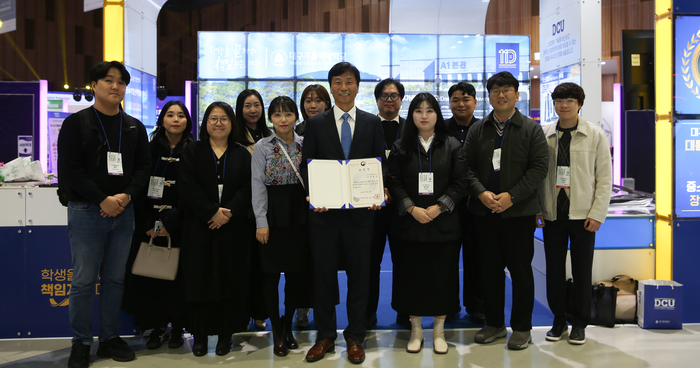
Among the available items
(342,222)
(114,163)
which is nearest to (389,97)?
(342,222)

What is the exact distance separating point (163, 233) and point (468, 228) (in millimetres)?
2182

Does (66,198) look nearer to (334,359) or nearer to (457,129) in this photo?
(334,359)

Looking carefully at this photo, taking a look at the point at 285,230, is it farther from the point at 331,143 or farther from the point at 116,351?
the point at 116,351

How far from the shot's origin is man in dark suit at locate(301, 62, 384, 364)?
271cm

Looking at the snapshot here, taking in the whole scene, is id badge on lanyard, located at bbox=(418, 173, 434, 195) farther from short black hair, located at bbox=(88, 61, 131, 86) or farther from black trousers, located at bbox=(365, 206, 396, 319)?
short black hair, located at bbox=(88, 61, 131, 86)

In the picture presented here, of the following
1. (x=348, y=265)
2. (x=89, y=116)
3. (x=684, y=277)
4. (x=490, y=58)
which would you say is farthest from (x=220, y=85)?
(x=684, y=277)

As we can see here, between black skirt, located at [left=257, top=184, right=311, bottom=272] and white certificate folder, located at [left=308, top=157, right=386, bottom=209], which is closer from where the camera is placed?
white certificate folder, located at [left=308, top=157, right=386, bottom=209]

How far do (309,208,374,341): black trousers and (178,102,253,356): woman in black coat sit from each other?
19.1 inches

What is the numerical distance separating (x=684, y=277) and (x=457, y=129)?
209 cm

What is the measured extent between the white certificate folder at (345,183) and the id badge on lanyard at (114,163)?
1170mm

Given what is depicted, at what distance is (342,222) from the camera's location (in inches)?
108

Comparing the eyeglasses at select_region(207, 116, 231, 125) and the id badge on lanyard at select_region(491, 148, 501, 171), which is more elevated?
the eyeglasses at select_region(207, 116, 231, 125)

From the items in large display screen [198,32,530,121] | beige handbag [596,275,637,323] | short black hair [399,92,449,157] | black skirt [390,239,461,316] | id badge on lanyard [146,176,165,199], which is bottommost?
beige handbag [596,275,637,323]

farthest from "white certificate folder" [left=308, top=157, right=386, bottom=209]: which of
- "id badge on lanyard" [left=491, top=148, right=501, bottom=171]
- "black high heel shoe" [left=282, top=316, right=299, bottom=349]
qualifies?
"black high heel shoe" [left=282, top=316, right=299, bottom=349]
